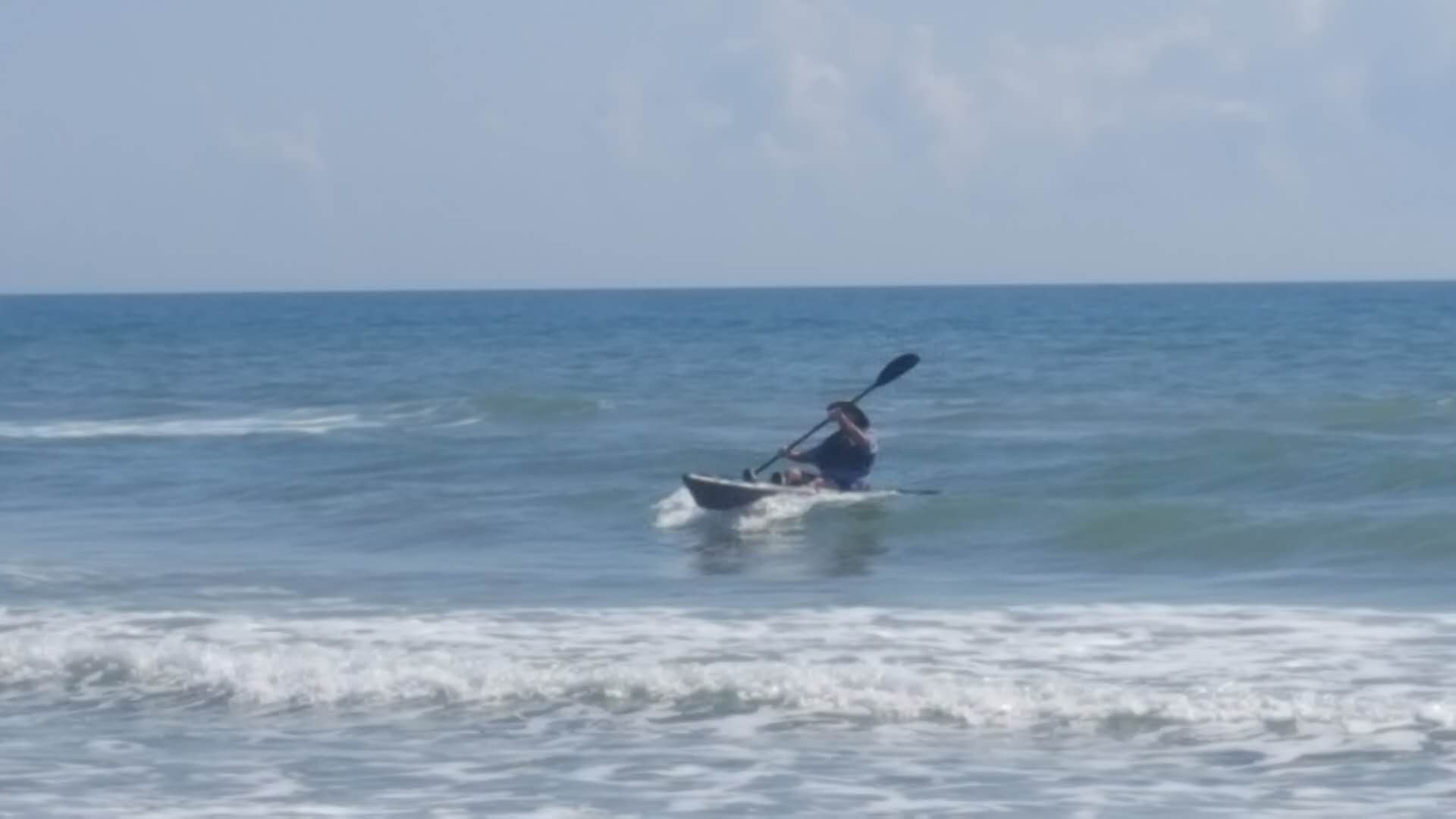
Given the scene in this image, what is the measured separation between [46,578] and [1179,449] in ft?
41.1

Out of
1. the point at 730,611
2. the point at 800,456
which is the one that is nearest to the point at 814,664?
the point at 730,611

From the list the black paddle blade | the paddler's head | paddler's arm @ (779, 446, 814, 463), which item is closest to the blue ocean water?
paddler's arm @ (779, 446, 814, 463)

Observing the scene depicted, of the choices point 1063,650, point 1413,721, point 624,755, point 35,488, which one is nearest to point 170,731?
point 624,755

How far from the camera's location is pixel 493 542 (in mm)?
18922

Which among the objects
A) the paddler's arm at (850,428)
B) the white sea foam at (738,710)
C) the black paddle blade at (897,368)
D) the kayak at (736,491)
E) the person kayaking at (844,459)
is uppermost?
the black paddle blade at (897,368)

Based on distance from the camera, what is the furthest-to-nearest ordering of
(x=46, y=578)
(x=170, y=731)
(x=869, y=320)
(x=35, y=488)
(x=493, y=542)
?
(x=869, y=320)
(x=35, y=488)
(x=493, y=542)
(x=46, y=578)
(x=170, y=731)

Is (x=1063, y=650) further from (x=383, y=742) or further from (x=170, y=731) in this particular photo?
(x=170, y=731)

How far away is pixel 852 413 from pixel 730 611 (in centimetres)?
514

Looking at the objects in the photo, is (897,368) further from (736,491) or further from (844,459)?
(736,491)

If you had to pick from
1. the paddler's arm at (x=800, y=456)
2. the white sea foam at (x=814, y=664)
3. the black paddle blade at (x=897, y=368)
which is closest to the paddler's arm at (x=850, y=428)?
the paddler's arm at (x=800, y=456)

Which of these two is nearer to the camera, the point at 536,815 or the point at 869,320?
the point at 536,815

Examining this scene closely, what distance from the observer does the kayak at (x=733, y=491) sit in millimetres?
19438

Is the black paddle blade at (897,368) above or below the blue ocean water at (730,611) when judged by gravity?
above

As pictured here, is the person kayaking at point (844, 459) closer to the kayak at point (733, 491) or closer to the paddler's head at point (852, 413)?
the paddler's head at point (852, 413)
